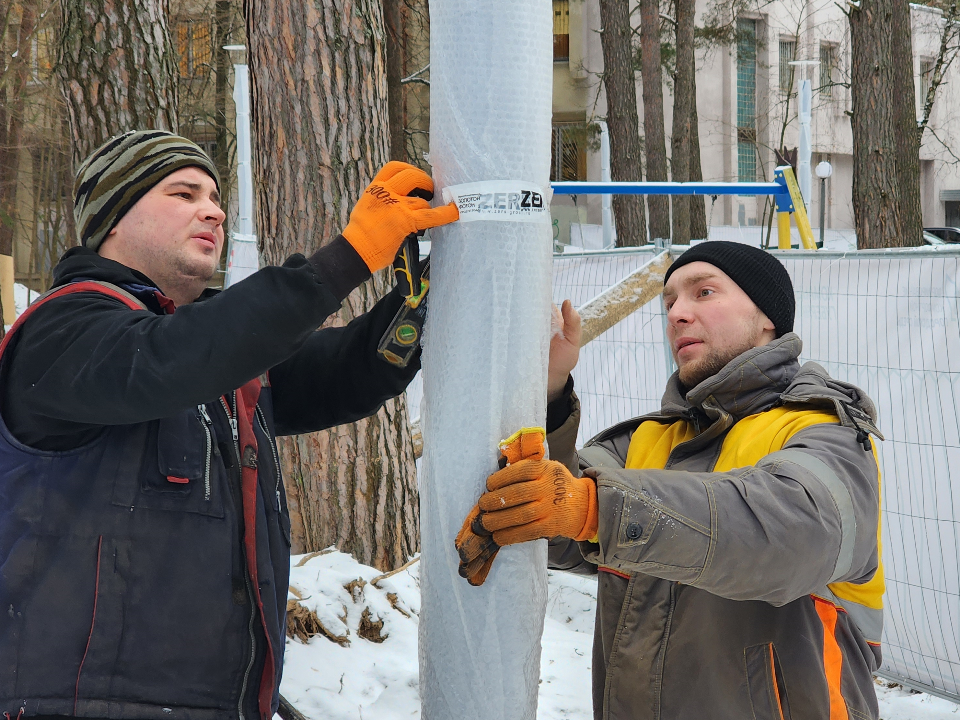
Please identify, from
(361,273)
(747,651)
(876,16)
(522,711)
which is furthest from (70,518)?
(876,16)

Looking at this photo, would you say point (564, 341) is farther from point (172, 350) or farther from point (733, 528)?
point (172, 350)

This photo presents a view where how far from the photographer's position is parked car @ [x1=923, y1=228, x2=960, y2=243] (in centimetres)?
2361

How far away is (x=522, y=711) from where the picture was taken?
1498 millimetres

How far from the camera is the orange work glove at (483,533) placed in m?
1.43

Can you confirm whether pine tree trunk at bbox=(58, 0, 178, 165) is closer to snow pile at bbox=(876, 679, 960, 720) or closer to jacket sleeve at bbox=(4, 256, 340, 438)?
jacket sleeve at bbox=(4, 256, 340, 438)

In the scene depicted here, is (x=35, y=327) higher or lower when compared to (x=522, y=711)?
higher

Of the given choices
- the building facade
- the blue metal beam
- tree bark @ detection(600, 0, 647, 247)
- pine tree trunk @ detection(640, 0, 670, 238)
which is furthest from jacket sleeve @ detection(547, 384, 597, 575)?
the building facade

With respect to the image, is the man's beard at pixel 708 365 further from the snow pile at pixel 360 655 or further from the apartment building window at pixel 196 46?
the apartment building window at pixel 196 46

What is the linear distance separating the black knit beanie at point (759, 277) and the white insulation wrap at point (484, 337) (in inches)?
33.4

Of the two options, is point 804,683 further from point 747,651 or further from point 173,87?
point 173,87

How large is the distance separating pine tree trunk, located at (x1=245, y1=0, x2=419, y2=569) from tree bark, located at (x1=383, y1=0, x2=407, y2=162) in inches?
316

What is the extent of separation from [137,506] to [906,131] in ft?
39.4

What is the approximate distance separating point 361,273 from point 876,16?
10841 mm

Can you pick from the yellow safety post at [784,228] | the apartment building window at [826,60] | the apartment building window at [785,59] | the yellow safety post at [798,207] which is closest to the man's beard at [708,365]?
the yellow safety post at [798,207]
